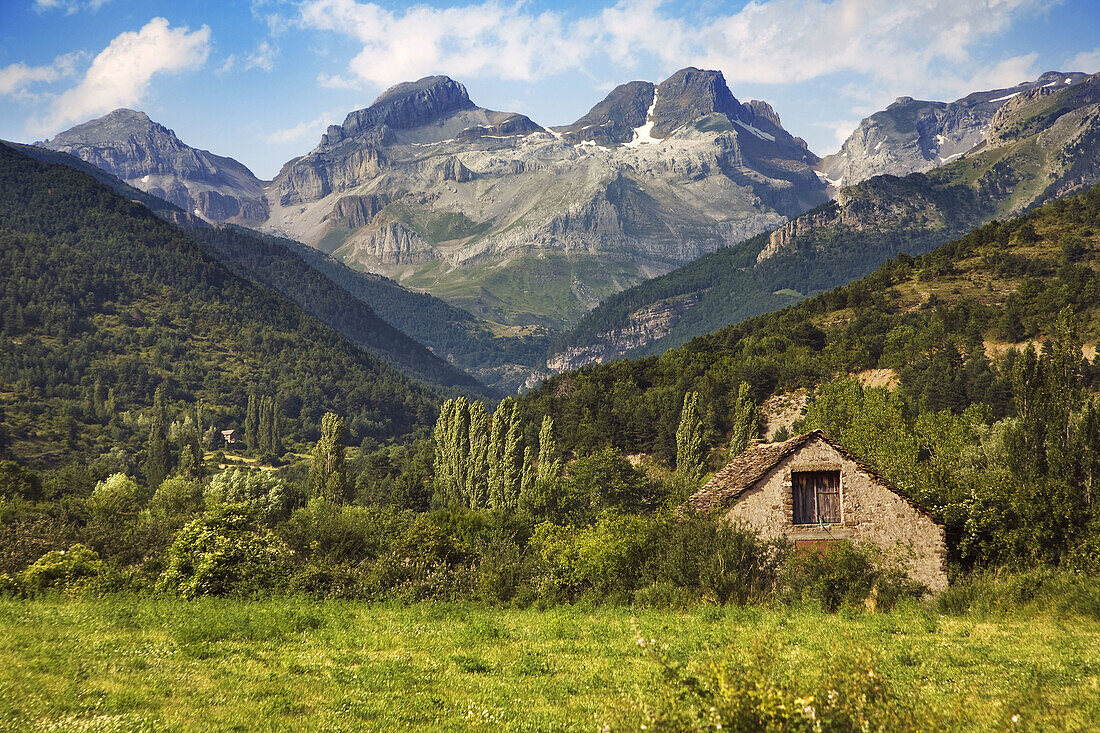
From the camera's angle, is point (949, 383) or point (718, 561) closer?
point (718, 561)

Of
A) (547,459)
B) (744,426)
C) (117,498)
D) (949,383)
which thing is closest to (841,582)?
(744,426)

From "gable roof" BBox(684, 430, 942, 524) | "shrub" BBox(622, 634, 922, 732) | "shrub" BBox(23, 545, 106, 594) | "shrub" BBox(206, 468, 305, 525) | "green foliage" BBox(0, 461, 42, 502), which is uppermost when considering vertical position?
"gable roof" BBox(684, 430, 942, 524)

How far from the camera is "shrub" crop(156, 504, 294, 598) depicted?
81.2 ft

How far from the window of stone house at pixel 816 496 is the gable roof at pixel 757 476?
1.01 metres

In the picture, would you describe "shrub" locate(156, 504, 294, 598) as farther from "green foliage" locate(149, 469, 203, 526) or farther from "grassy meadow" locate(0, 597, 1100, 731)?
"green foliage" locate(149, 469, 203, 526)

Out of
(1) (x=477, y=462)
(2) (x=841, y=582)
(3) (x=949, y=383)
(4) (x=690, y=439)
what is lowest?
(1) (x=477, y=462)

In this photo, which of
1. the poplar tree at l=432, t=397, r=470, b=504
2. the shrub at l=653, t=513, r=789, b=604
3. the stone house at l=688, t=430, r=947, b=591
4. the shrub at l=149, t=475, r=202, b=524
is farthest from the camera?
the poplar tree at l=432, t=397, r=470, b=504

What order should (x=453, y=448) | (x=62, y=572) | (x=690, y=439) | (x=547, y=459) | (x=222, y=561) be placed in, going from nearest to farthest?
(x=222, y=561) → (x=62, y=572) → (x=690, y=439) → (x=547, y=459) → (x=453, y=448)

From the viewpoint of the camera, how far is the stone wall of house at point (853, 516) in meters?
31.1

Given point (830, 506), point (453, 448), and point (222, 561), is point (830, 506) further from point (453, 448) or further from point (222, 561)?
point (453, 448)

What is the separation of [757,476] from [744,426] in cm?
5100

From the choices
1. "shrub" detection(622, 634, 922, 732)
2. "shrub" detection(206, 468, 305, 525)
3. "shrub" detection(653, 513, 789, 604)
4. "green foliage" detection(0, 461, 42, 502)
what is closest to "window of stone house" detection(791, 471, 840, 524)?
"shrub" detection(653, 513, 789, 604)

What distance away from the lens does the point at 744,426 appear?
81.9m

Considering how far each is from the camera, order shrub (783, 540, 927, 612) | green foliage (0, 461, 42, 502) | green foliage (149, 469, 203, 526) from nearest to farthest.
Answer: shrub (783, 540, 927, 612) → green foliage (149, 469, 203, 526) → green foliage (0, 461, 42, 502)
